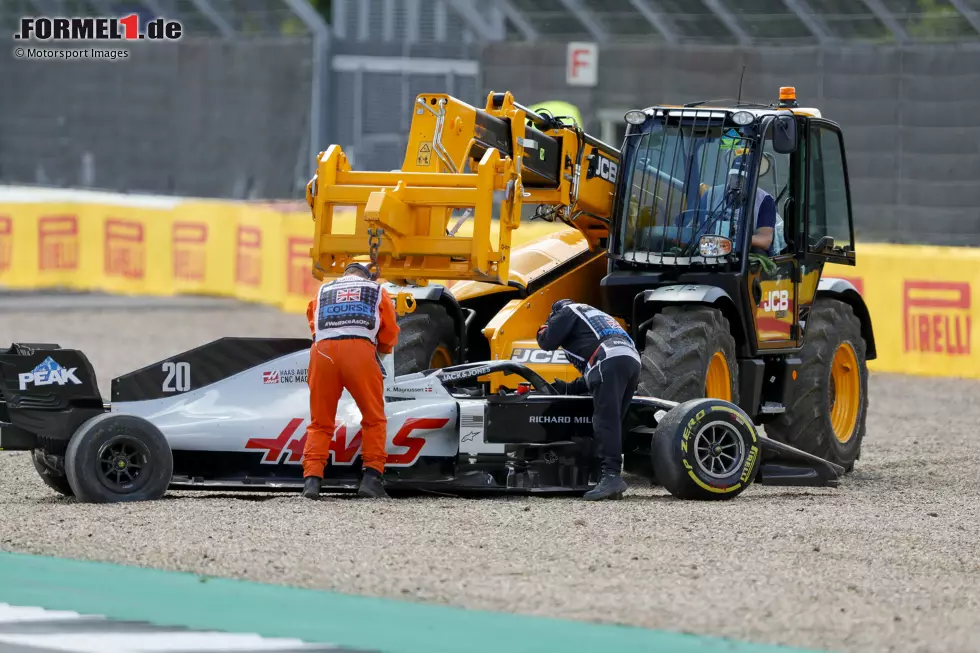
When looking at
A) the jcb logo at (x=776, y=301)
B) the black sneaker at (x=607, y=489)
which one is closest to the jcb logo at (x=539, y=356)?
the black sneaker at (x=607, y=489)

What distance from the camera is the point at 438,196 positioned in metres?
11.2

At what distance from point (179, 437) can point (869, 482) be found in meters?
4.85

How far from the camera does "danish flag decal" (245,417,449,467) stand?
10680 mm

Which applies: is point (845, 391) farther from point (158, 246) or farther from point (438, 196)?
point (158, 246)

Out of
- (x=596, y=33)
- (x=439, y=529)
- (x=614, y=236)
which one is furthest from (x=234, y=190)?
(x=439, y=529)

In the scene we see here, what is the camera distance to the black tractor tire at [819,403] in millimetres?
12805

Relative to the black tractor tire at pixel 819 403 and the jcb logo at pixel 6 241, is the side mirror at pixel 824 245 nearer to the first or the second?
the black tractor tire at pixel 819 403

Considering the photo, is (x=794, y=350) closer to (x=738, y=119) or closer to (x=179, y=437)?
(x=738, y=119)

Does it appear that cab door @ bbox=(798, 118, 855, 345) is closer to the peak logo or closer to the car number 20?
the car number 20

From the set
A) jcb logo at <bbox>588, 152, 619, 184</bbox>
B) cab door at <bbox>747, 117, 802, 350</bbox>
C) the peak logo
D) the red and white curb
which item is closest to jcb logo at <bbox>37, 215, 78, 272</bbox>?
jcb logo at <bbox>588, 152, 619, 184</bbox>

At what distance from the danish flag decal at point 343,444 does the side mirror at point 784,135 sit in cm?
292

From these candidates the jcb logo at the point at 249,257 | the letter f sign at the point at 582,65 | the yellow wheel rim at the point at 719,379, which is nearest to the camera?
the yellow wheel rim at the point at 719,379

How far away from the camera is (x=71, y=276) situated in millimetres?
27484

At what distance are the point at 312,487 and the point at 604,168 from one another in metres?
3.52
